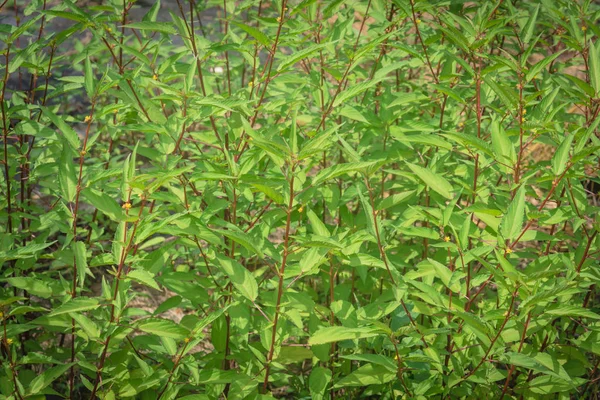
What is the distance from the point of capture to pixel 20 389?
5.49ft

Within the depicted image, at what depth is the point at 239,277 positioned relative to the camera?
5.32ft

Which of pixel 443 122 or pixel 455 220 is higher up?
pixel 443 122

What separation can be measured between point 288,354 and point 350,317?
32 cm

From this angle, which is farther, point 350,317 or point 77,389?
point 77,389

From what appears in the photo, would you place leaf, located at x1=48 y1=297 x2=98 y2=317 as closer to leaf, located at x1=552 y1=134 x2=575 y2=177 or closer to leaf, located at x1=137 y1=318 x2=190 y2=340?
leaf, located at x1=137 y1=318 x2=190 y2=340

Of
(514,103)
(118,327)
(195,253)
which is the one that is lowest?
(195,253)

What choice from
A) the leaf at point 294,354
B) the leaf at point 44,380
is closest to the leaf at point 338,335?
the leaf at point 294,354

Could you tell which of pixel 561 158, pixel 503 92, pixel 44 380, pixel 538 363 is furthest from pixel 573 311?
pixel 44 380

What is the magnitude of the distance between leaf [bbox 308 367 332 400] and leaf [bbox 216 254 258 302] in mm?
414

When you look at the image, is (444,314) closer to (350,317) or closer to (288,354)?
(350,317)

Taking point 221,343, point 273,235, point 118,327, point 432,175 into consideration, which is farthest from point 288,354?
point 273,235

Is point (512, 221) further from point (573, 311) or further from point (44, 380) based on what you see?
point (44, 380)

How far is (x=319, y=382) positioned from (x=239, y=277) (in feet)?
1.57

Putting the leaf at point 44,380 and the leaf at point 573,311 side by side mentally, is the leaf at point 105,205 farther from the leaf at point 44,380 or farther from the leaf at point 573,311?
the leaf at point 573,311
